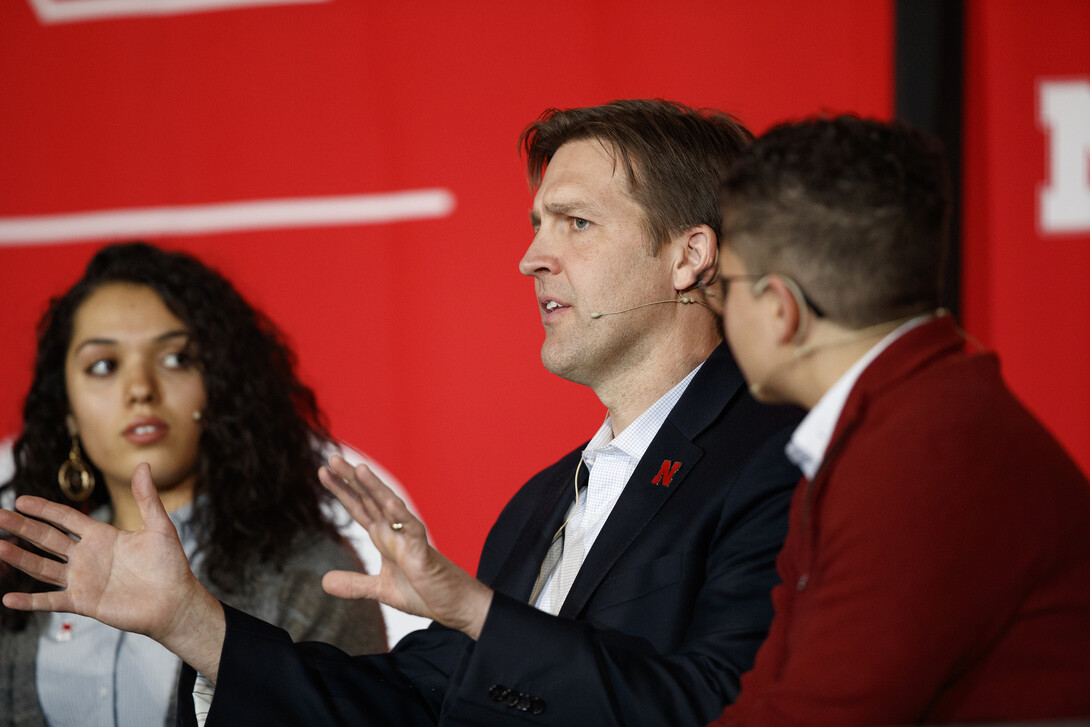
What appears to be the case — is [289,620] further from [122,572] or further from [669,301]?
[669,301]

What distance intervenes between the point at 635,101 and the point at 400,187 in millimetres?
1177

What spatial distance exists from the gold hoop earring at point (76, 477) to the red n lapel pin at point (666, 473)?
1525 mm

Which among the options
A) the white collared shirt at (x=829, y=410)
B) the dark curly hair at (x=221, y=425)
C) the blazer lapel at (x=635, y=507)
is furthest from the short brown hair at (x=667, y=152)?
the dark curly hair at (x=221, y=425)

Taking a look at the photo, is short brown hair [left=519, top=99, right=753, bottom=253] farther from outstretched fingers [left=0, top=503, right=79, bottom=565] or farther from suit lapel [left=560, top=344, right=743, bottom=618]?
outstretched fingers [left=0, top=503, right=79, bottom=565]

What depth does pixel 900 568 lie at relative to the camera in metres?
0.98

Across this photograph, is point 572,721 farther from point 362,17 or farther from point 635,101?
point 362,17

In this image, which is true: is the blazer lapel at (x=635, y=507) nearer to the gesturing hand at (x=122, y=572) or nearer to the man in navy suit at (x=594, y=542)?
the man in navy suit at (x=594, y=542)

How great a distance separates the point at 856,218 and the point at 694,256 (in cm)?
80

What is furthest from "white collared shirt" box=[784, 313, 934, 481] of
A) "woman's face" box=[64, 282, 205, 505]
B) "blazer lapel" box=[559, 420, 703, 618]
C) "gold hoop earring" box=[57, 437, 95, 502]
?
"gold hoop earring" box=[57, 437, 95, 502]

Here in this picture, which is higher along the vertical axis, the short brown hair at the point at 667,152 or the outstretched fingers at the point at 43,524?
the short brown hair at the point at 667,152

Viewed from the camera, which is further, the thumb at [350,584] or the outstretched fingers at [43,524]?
the outstretched fingers at [43,524]

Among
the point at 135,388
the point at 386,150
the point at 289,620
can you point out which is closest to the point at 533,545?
the point at 289,620

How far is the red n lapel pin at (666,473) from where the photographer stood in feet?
5.41

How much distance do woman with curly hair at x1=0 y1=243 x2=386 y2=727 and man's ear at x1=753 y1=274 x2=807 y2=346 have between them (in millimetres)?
1404
